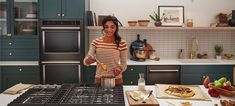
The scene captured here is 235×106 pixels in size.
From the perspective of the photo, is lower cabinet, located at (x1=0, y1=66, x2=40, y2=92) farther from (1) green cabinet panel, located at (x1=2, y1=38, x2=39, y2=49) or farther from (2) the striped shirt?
(2) the striped shirt

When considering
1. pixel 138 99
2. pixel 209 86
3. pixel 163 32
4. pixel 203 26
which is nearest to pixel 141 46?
pixel 163 32

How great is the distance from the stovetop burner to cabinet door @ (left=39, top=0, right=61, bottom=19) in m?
1.93

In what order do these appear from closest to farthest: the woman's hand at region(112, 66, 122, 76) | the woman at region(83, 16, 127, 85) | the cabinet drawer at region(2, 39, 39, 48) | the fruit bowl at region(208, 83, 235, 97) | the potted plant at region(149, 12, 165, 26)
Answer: the fruit bowl at region(208, 83, 235, 97) < the woman's hand at region(112, 66, 122, 76) < the woman at region(83, 16, 127, 85) < the cabinet drawer at region(2, 39, 39, 48) < the potted plant at region(149, 12, 165, 26)

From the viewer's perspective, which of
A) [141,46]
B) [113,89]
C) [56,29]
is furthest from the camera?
[141,46]

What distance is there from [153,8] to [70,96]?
3.02 meters

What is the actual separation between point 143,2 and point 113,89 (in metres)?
2.72

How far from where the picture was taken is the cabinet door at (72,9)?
13.7ft

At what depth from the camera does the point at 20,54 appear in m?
4.48

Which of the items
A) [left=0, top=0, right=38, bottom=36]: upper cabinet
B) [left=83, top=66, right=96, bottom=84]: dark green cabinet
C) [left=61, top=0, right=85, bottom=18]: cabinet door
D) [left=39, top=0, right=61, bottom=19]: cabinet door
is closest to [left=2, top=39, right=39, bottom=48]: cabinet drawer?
[left=0, top=0, right=38, bottom=36]: upper cabinet

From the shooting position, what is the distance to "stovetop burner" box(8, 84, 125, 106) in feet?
6.52

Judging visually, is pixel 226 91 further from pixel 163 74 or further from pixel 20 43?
pixel 20 43

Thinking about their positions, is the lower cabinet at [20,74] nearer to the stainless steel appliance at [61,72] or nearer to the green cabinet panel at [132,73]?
the stainless steel appliance at [61,72]

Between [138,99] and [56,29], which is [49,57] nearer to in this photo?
[56,29]

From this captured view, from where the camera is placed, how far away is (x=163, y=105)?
210 cm
